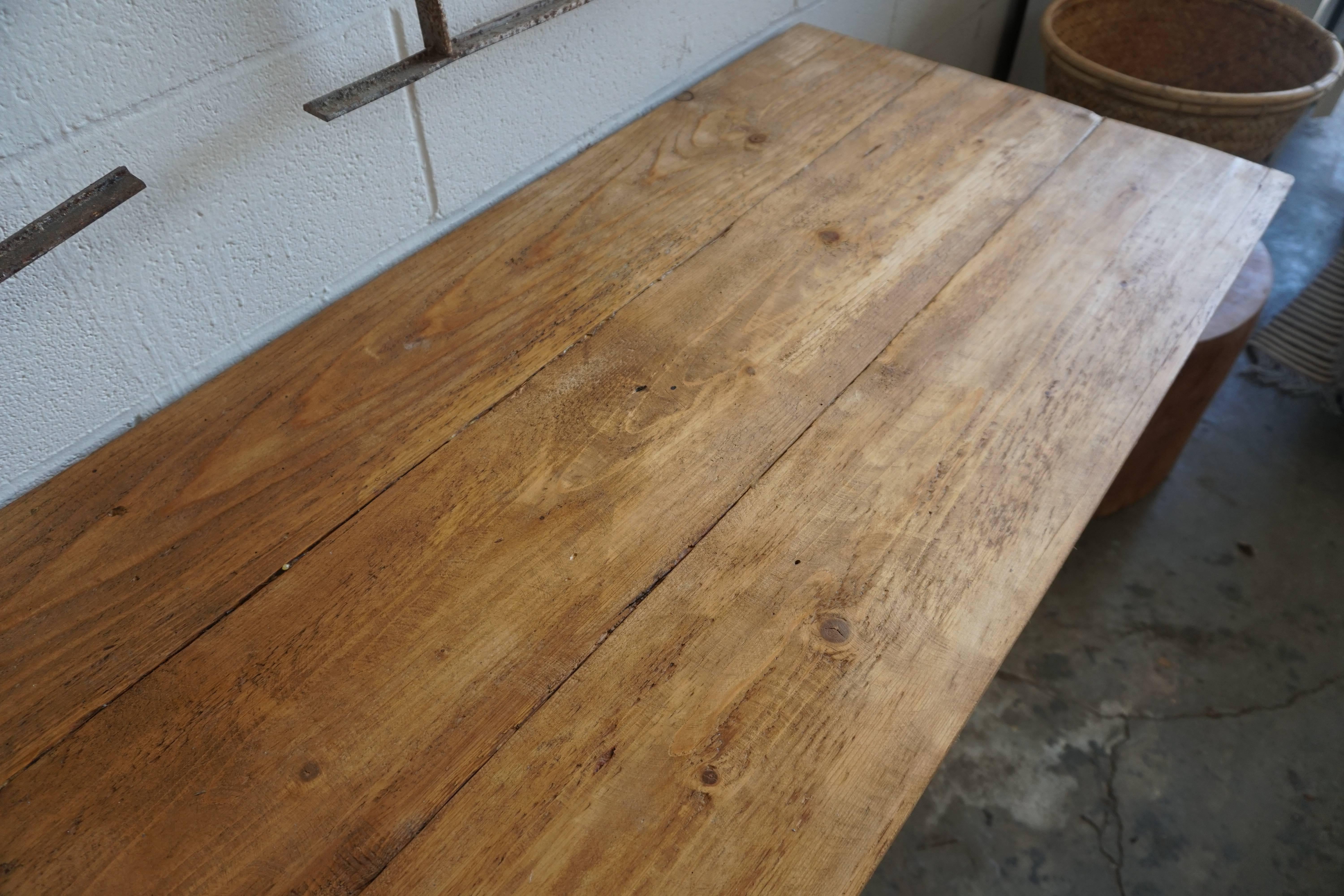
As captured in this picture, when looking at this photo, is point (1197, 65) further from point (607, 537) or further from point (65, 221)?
point (65, 221)

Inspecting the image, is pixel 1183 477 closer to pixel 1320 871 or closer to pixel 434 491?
pixel 1320 871

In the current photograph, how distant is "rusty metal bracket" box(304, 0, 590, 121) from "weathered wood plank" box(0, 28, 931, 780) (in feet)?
0.68

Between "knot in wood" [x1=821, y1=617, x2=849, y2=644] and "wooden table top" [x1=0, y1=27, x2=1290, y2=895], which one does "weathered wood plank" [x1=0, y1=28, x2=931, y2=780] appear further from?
"knot in wood" [x1=821, y1=617, x2=849, y2=644]

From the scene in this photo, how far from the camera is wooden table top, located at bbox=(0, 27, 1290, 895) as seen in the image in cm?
60

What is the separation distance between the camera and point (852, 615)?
27.6 inches

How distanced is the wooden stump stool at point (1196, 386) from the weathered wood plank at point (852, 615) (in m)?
0.30

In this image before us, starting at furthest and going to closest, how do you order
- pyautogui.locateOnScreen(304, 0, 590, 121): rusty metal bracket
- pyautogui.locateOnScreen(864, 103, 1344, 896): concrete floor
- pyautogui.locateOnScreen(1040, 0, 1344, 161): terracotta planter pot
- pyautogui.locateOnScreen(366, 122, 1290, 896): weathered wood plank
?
pyautogui.locateOnScreen(1040, 0, 1344, 161): terracotta planter pot → pyautogui.locateOnScreen(864, 103, 1344, 896): concrete floor → pyautogui.locateOnScreen(304, 0, 590, 121): rusty metal bracket → pyautogui.locateOnScreen(366, 122, 1290, 896): weathered wood plank

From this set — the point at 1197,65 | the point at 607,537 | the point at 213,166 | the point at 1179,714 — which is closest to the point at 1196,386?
the point at 1179,714

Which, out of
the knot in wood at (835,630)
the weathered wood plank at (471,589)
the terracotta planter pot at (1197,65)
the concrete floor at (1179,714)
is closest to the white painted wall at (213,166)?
the weathered wood plank at (471,589)

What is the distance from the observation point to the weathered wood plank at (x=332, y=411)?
2.28ft

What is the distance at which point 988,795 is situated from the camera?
132 centimetres

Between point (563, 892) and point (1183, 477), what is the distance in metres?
1.53

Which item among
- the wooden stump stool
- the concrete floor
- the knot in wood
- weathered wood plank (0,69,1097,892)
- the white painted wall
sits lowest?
the concrete floor

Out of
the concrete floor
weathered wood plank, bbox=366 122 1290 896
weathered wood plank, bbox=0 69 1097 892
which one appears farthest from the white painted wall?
the concrete floor
